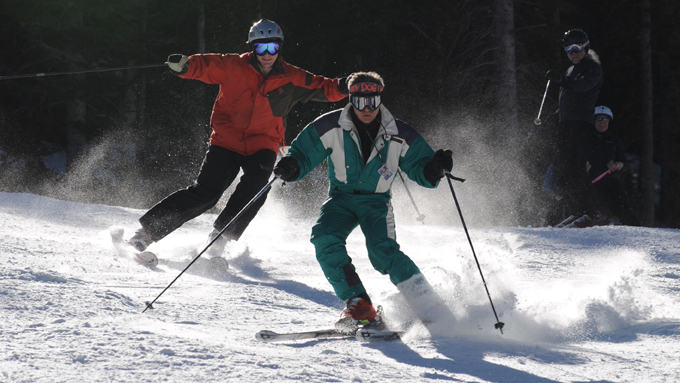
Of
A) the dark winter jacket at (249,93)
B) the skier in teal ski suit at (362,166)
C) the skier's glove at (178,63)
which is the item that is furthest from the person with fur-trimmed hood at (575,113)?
the skier in teal ski suit at (362,166)

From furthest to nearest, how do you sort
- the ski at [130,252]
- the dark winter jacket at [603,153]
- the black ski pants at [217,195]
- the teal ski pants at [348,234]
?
the dark winter jacket at [603,153] → the black ski pants at [217,195] → the ski at [130,252] → the teal ski pants at [348,234]

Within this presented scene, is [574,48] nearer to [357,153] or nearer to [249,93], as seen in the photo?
[249,93]

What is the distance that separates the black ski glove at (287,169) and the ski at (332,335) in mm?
878

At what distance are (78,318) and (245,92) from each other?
8.41ft

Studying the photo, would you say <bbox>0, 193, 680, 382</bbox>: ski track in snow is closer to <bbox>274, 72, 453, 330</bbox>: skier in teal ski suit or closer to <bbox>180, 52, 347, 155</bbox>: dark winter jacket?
<bbox>274, 72, 453, 330</bbox>: skier in teal ski suit

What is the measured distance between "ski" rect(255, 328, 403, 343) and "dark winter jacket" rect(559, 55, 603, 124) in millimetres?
5385

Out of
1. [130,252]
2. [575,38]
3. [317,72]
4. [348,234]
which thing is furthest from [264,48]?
[317,72]

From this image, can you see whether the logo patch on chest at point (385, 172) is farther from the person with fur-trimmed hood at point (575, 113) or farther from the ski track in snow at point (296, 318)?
the person with fur-trimmed hood at point (575, 113)

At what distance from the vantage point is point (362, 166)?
3711 millimetres

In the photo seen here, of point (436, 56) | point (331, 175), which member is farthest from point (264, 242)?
point (436, 56)

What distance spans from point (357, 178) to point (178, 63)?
6.69 ft

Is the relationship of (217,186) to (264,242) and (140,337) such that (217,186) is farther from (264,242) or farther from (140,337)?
(140,337)

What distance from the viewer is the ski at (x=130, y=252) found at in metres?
4.75

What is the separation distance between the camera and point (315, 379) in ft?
7.93
